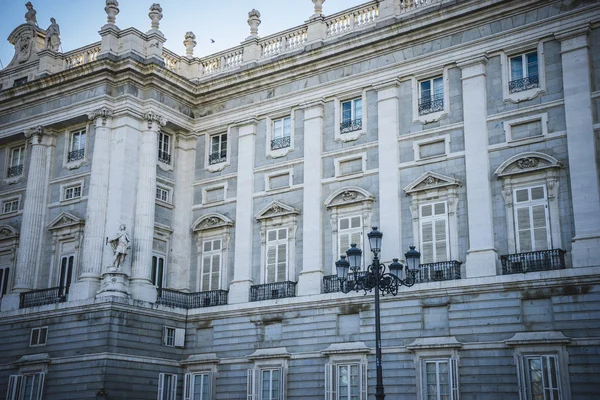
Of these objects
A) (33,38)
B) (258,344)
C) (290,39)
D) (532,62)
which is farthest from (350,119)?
(33,38)

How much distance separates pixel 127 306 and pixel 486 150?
47.9 ft

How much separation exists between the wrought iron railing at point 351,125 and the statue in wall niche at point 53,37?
47.6 feet

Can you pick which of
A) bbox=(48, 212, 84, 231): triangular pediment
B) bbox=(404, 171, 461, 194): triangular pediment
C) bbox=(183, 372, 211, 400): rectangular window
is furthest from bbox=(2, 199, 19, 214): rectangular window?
bbox=(404, 171, 461, 194): triangular pediment

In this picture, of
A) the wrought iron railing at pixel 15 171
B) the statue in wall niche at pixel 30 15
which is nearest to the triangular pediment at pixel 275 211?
the wrought iron railing at pixel 15 171

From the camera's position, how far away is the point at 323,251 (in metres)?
31.5

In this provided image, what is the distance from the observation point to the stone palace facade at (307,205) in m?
26.7

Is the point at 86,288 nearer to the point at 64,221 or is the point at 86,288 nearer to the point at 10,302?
the point at 64,221

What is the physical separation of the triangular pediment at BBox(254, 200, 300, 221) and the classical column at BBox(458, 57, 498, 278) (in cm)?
734

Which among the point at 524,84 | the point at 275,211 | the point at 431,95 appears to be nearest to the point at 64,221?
the point at 275,211

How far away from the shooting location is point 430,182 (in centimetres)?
2939

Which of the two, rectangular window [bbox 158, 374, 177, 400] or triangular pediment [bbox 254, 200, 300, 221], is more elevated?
triangular pediment [bbox 254, 200, 300, 221]

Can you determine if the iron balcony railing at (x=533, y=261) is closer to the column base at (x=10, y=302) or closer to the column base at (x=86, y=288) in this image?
the column base at (x=86, y=288)

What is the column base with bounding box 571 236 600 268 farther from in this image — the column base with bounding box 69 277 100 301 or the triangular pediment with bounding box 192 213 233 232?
the column base with bounding box 69 277 100 301

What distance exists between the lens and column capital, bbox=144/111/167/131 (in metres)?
34.6
